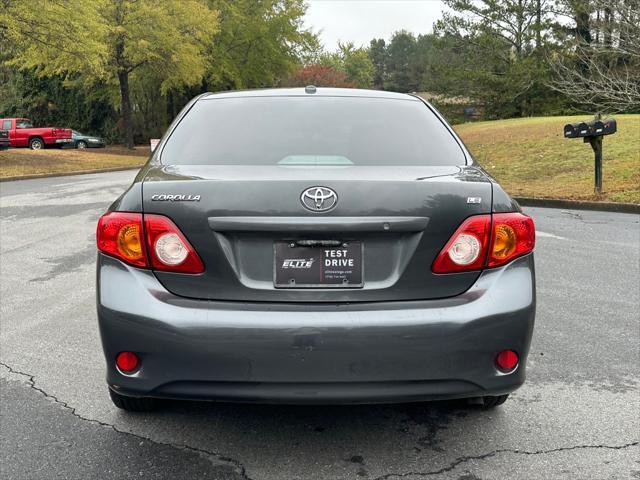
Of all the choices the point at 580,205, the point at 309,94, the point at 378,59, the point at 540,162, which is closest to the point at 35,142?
the point at 540,162

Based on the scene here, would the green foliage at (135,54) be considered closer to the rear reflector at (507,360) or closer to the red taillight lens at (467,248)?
the red taillight lens at (467,248)

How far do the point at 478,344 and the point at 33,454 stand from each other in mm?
1977

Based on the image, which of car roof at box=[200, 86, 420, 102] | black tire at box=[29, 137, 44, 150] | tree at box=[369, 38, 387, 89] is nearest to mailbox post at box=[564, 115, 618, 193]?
car roof at box=[200, 86, 420, 102]

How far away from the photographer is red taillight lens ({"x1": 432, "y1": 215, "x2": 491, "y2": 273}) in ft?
8.22

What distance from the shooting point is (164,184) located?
2.60 metres

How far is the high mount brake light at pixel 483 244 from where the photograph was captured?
8.25 feet

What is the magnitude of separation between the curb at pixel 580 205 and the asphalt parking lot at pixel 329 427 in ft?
22.9

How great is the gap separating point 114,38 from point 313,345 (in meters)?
30.9

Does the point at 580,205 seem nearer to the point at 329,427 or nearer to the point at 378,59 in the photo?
the point at 329,427

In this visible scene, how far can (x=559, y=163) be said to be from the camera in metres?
17.1

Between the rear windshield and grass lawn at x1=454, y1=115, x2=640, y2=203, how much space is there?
933 centimetres

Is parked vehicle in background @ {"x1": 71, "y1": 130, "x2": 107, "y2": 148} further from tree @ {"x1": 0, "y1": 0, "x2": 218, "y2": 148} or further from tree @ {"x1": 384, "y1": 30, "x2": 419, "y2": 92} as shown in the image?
tree @ {"x1": 384, "y1": 30, "x2": 419, "y2": 92}

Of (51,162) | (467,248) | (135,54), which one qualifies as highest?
(135,54)

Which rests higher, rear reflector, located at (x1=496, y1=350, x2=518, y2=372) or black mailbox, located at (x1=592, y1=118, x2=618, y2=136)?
black mailbox, located at (x1=592, y1=118, x2=618, y2=136)
